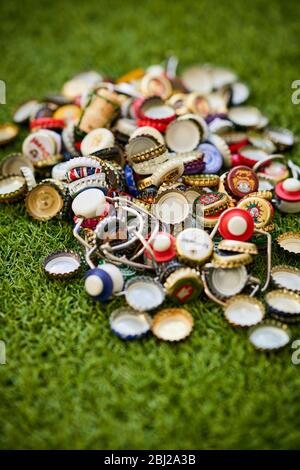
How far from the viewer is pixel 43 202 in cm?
367

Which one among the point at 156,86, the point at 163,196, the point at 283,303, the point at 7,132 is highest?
the point at 156,86

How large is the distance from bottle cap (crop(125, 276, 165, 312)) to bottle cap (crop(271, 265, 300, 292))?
2.56ft

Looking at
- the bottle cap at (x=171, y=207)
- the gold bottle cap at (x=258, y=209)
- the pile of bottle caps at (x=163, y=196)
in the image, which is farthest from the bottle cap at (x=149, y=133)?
the gold bottle cap at (x=258, y=209)

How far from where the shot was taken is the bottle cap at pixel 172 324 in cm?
288

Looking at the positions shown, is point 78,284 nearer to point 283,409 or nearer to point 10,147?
point 283,409

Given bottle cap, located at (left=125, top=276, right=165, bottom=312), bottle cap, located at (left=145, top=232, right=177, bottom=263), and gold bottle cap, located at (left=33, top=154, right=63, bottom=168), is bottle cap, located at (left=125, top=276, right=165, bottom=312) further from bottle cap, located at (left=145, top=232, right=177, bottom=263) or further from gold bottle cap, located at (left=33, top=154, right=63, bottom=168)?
gold bottle cap, located at (left=33, top=154, right=63, bottom=168)

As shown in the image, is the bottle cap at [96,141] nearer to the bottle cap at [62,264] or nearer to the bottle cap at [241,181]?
the bottle cap at [62,264]

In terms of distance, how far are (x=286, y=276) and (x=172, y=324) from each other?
2.89ft

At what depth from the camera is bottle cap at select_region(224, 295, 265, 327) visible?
2.93 meters

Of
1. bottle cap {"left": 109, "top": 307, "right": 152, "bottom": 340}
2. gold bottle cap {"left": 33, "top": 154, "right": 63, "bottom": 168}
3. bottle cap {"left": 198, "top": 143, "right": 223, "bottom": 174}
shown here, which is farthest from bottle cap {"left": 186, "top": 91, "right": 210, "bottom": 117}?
bottle cap {"left": 109, "top": 307, "right": 152, "bottom": 340}

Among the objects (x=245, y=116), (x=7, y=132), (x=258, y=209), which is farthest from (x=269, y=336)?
(x=7, y=132)

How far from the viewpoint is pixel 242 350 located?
2.83m

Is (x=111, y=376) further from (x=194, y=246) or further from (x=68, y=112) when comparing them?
(x=68, y=112)
